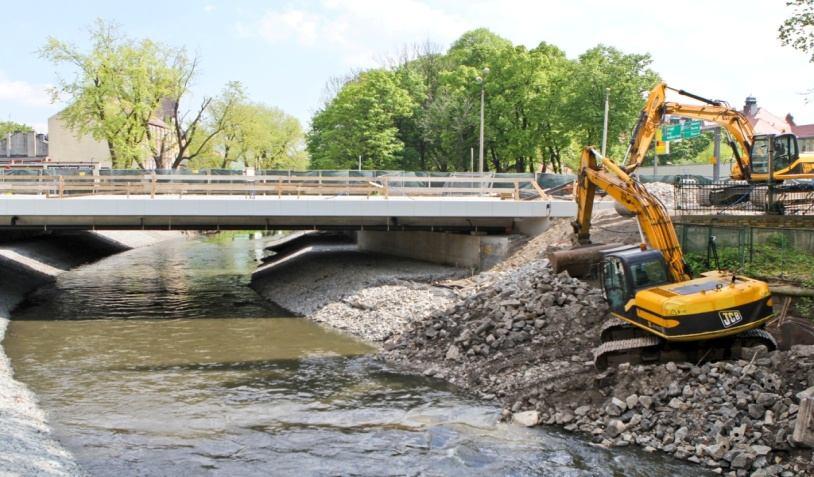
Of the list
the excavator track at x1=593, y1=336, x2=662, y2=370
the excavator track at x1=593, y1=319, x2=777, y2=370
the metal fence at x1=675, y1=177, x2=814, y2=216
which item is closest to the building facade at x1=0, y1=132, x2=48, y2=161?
the metal fence at x1=675, y1=177, x2=814, y2=216

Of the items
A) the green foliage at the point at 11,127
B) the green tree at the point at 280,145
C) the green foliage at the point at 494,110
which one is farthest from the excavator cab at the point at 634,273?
the green foliage at the point at 11,127

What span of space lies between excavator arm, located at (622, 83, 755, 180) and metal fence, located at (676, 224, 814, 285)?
3.03m

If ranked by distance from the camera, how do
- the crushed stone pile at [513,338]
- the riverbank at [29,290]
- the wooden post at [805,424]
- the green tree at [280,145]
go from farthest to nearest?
the green tree at [280,145], the crushed stone pile at [513,338], the riverbank at [29,290], the wooden post at [805,424]

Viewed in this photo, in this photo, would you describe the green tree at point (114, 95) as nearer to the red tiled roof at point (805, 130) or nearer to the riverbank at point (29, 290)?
the riverbank at point (29, 290)

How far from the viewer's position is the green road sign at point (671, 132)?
43.0 meters

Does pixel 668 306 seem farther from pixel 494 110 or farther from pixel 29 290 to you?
pixel 494 110

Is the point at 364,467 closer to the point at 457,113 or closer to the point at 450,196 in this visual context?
the point at 450,196

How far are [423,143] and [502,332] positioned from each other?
1890 inches

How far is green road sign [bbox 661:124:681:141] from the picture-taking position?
4302 centimetres

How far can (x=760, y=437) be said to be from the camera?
39.5 feet

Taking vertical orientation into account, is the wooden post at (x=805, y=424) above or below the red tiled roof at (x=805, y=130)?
below

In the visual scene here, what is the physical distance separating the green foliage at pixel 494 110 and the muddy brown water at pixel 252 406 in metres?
28.6

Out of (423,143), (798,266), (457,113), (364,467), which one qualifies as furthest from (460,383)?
(423,143)

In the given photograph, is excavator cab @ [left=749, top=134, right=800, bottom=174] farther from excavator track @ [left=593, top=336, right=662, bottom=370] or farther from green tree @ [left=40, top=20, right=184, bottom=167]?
green tree @ [left=40, top=20, right=184, bottom=167]
